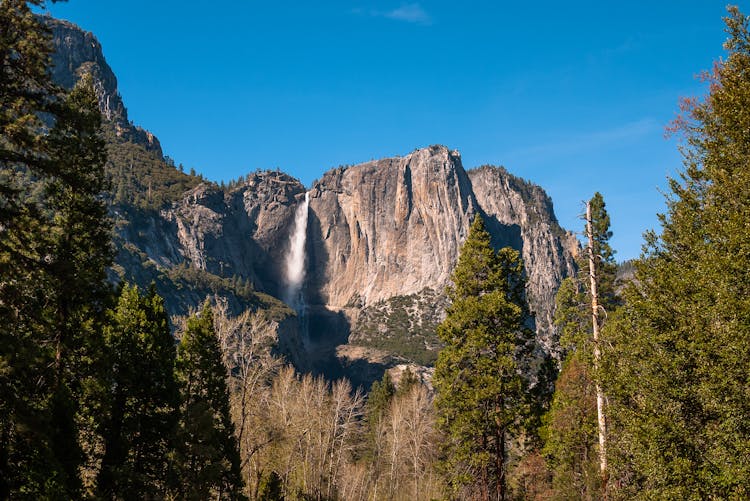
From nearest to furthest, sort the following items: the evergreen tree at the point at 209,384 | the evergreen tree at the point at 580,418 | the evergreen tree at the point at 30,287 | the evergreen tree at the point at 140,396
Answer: the evergreen tree at the point at 30,287 < the evergreen tree at the point at 580,418 < the evergreen tree at the point at 140,396 < the evergreen tree at the point at 209,384

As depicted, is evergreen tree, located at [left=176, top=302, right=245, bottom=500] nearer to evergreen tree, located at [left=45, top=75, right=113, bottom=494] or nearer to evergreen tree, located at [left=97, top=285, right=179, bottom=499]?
evergreen tree, located at [left=97, top=285, right=179, bottom=499]

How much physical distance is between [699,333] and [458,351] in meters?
→ 10.1

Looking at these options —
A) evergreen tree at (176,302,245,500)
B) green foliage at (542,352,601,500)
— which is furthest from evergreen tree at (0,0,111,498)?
green foliage at (542,352,601,500)

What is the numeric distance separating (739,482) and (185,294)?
495 ft

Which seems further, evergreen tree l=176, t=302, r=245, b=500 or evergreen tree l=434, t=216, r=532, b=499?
evergreen tree l=176, t=302, r=245, b=500

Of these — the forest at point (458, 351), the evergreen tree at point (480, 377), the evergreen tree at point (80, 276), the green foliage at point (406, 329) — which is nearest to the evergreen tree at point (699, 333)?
the forest at point (458, 351)

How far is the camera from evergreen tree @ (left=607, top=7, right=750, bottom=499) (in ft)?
38.1

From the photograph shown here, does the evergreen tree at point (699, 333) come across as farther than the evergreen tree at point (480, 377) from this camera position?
No

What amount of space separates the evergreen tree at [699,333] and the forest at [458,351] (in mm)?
46

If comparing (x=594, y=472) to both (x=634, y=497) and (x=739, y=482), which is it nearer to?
(x=634, y=497)

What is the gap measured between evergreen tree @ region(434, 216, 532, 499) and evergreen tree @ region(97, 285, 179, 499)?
34.9 ft

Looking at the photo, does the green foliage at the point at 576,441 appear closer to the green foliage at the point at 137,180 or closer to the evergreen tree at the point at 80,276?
the evergreen tree at the point at 80,276

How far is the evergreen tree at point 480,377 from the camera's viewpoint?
20.9 m

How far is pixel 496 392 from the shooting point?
20359mm
